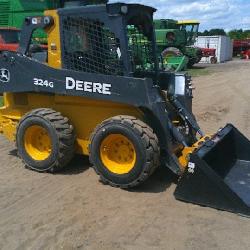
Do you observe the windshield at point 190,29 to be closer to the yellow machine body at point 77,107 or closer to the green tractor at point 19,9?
the green tractor at point 19,9

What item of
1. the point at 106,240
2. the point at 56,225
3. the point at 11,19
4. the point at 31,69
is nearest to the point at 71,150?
the point at 31,69

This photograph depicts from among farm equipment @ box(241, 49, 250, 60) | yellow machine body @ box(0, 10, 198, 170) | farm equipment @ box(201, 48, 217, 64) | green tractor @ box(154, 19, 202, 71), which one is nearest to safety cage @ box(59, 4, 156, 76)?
yellow machine body @ box(0, 10, 198, 170)

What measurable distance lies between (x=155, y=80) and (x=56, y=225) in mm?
2814

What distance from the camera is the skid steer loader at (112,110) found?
5098 mm

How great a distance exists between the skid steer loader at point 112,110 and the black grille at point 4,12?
1053 centimetres

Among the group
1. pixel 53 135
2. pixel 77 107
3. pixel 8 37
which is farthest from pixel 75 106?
pixel 8 37

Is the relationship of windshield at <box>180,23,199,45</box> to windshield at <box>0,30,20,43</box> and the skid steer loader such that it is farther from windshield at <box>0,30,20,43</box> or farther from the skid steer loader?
the skid steer loader

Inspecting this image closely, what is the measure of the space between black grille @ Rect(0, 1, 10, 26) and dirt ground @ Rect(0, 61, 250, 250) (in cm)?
1117

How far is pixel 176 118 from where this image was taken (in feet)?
20.2

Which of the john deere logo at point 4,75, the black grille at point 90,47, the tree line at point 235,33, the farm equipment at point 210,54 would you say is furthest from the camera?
the tree line at point 235,33

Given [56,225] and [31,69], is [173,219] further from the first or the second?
[31,69]

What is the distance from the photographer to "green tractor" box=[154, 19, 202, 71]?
22461mm

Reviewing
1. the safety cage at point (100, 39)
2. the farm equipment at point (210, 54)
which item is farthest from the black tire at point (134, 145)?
the farm equipment at point (210, 54)

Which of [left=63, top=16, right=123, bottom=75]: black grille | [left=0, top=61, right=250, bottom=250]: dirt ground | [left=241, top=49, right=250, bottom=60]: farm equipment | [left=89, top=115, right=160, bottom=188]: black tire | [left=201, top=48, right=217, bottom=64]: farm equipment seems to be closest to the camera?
[left=0, top=61, right=250, bottom=250]: dirt ground
